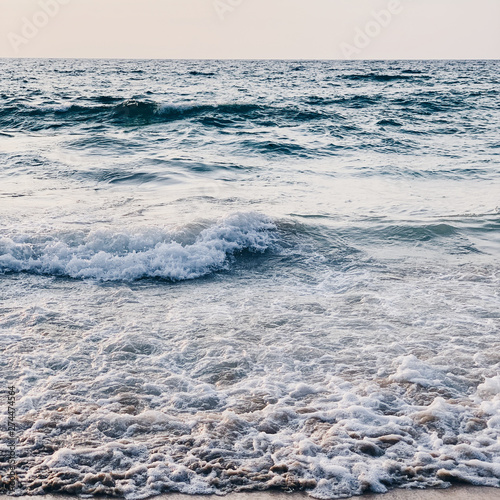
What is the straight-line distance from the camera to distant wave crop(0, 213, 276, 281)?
6.10 m

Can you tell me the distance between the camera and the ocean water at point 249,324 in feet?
9.66

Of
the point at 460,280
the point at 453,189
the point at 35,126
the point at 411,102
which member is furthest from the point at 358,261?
the point at 411,102

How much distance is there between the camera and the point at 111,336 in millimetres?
4410

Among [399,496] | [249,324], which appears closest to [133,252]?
[249,324]

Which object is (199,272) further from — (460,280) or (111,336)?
(460,280)

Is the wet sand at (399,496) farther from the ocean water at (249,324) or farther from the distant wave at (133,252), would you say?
the distant wave at (133,252)

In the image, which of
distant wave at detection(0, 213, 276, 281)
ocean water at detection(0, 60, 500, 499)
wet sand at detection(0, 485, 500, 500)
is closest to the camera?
wet sand at detection(0, 485, 500, 500)

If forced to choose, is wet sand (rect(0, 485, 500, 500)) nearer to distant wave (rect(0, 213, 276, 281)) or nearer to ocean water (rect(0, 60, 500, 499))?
ocean water (rect(0, 60, 500, 499))

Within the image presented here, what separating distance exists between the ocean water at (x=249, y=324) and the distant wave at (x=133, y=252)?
3 cm

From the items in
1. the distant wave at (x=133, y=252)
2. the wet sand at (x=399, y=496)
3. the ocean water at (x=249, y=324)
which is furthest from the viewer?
the distant wave at (x=133, y=252)

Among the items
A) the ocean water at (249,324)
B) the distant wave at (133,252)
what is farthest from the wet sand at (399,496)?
the distant wave at (133,252)

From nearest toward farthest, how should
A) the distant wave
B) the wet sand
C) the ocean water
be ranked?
the wet sand → the ocean water → the distant wave

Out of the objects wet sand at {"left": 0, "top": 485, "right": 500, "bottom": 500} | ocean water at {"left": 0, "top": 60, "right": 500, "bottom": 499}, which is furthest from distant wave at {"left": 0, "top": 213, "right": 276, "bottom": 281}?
wet sand at {"left": 0, "top": 485, "right": 500, "bottom": 500}

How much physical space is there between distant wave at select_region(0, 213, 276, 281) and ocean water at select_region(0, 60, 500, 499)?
0.09 ft
